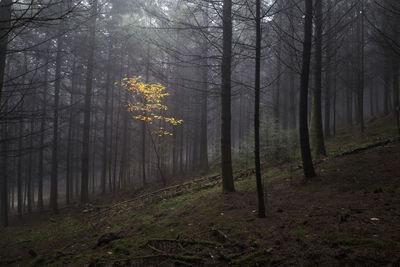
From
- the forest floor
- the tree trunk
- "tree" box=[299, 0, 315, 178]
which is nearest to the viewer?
the forest floor

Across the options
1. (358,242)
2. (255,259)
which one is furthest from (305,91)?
(255,259)

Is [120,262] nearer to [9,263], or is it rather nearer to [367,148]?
[9,263]

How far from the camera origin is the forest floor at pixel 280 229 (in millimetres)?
3201

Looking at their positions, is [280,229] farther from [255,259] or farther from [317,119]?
[317,119]

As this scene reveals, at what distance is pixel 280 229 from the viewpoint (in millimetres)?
4098

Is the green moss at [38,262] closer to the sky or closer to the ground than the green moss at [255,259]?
closer to the ground

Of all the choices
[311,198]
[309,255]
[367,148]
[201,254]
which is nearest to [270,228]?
[309,255]

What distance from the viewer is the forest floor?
10.5 ft

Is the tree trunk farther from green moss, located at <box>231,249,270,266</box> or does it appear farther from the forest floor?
green moss, located at <box>231,249,270,266</box>

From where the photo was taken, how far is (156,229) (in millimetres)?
5758

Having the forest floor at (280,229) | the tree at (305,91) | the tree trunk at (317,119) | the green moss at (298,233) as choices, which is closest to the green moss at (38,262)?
the forest floor at (280,229)

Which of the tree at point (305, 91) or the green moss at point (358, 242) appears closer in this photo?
the green moss at point (358, 242)

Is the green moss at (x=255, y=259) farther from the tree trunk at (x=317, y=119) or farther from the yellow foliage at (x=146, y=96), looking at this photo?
the yellow foliage at (x=146, y=96)

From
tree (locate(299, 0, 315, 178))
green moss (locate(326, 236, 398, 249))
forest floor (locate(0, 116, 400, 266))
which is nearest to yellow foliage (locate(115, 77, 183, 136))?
forest floor (locate(0, 116, 400, 266))
